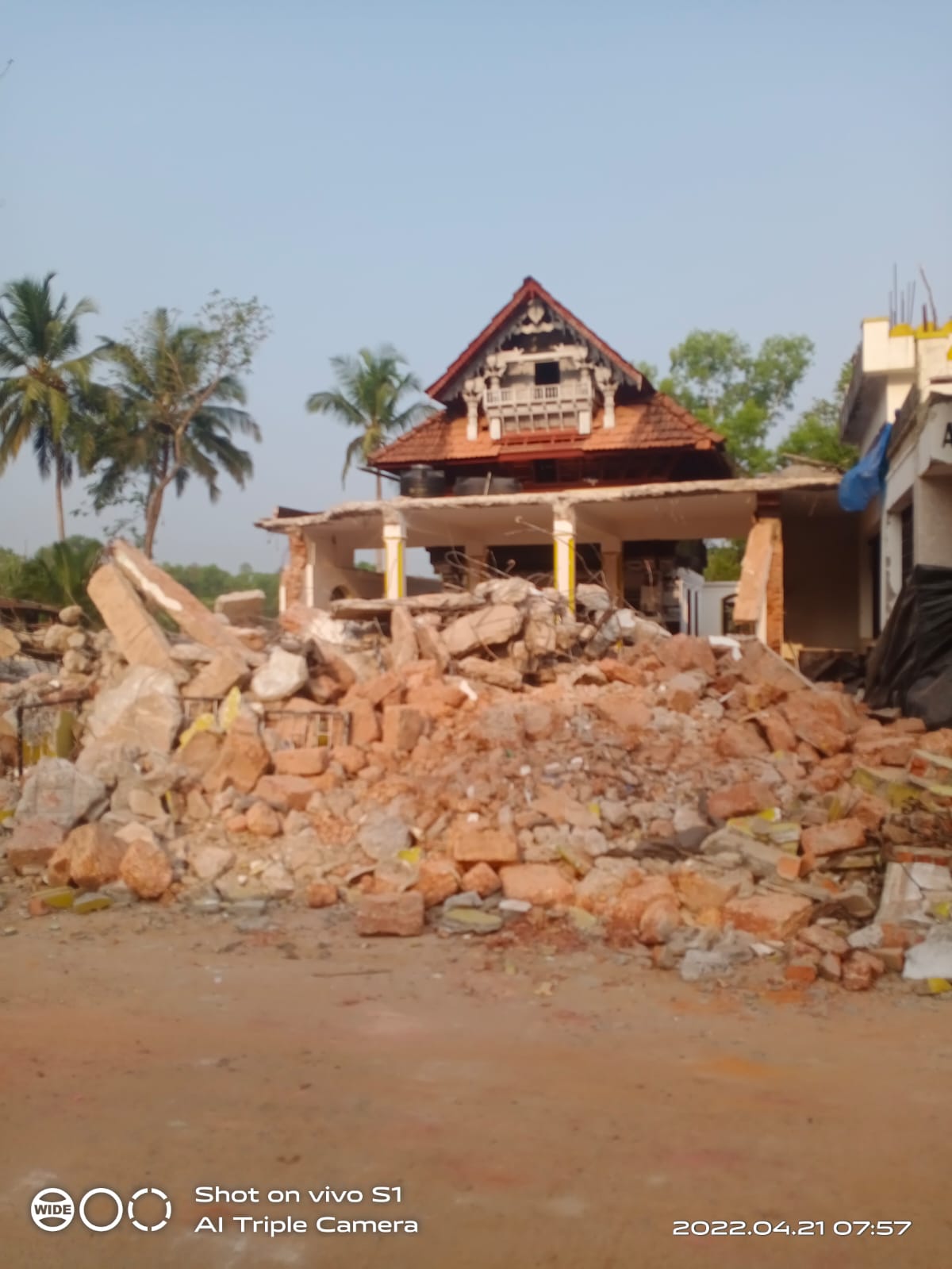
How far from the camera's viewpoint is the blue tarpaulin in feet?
39.8

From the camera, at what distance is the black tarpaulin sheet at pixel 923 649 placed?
9484 mm

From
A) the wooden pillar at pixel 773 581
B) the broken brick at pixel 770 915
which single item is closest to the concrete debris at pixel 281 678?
the broken brick at pixel 770 915

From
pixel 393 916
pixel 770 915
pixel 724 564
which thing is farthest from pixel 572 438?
pixel 724 564

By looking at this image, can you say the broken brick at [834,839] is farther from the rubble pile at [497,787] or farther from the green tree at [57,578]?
the green tree at [57,578]

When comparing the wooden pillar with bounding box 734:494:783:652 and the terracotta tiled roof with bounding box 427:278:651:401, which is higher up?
the terracotta tiled roof with bounding box 427:278:651:401

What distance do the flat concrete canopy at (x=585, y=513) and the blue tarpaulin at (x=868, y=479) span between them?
1.67 metres

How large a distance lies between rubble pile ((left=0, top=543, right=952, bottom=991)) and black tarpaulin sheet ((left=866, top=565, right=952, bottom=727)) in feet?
0.98

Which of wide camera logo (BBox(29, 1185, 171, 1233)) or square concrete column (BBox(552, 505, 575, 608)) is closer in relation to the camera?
wide camera logo (BBox(29, 1185, 171, 1233))

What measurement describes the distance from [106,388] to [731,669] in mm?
22284

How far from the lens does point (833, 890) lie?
687cm

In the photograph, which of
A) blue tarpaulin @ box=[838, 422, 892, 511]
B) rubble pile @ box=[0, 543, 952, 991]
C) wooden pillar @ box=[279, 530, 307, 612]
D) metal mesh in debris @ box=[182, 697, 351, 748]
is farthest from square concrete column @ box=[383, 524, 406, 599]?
metal mesh in debris @ box=[182, 697, 351, 748]

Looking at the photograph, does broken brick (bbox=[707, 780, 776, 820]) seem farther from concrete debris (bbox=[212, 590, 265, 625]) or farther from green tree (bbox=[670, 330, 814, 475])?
green tree (bbox=[670, 330, 814, 475])
